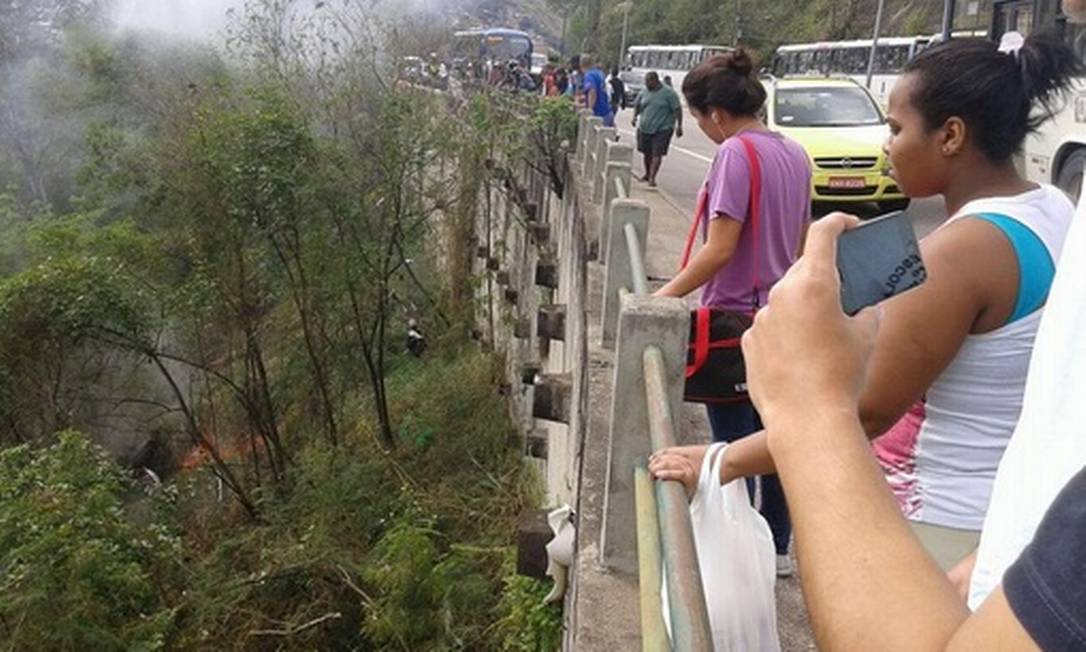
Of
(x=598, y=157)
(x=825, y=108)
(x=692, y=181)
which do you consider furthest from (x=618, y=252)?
(x=692, y=181)

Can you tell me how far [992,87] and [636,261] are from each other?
186cm

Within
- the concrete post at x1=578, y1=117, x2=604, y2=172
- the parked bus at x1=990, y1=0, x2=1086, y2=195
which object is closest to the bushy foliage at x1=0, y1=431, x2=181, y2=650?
the concrete post at x1=578, y1=117, x2=604, y2=172

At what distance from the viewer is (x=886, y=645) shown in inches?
29.6

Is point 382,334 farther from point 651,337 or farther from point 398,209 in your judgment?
point 651,337

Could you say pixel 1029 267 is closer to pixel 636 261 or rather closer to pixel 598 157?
pixel 636 261

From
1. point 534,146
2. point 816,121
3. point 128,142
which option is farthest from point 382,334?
point 128,142

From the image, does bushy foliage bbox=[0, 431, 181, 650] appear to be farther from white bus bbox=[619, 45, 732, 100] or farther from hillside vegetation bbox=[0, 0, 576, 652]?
white bus bbox=[619, 45, 732, 100]

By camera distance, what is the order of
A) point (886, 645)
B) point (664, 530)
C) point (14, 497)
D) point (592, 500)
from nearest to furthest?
point (886, 645) < point (664, 530) < point (592, 500) < point (14, 497)

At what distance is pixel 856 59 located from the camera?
73.2ft

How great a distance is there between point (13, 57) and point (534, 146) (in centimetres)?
2951

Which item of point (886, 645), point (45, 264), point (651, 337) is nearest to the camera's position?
point (886, 645)

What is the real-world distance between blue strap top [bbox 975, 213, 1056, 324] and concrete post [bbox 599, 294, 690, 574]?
97 centimetres

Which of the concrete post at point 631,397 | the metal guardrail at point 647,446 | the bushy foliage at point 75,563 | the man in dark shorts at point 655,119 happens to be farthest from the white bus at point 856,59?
the concrete post at point 631,397

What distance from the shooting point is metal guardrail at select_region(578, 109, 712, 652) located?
1.24m
